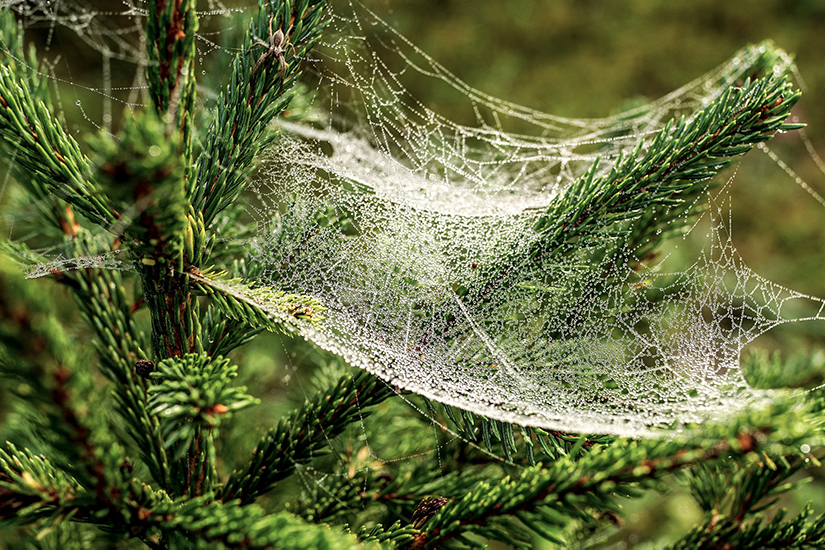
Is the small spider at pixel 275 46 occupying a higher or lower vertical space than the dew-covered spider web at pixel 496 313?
higher

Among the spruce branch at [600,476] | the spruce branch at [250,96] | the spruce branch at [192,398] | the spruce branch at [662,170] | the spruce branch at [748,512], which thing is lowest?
the spruce branch at [748,512]

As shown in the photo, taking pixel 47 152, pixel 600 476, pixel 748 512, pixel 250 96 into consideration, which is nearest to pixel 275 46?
pixel 250 96

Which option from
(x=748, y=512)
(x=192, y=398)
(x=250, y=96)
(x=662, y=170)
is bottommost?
(x=748, y=512)

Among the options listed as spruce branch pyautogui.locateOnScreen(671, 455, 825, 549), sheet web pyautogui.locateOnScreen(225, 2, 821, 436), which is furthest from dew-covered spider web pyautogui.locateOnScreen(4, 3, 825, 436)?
spruce branch pyautogui.locateOnScreen(671, 455, 825, 549)

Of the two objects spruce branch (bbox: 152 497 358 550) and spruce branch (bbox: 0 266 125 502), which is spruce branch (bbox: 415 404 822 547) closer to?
spruce branch (bbox: 152 497 358 550)

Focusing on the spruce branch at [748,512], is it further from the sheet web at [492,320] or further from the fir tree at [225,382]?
the sheet web at [492,320]

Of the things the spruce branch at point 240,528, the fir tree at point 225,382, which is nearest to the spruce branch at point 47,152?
the fir tree at point 225,382

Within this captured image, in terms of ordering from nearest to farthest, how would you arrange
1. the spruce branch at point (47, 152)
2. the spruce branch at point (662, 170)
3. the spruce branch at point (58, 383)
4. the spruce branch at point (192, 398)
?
the spruce branch at point (58, 383) → the spruce branch at point (192, 398) → the spruce branch at point (47, 152) → the spruce branch at point (662, 170)

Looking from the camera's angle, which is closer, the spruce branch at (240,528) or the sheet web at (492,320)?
the spruce branch at (240,528)

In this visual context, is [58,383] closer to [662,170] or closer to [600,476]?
[600,476]
